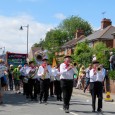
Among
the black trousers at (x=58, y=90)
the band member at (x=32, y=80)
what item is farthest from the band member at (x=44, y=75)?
the black trousers at (x=58, y=90)

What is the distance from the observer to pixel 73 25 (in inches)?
4395

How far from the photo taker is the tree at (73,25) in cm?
11162

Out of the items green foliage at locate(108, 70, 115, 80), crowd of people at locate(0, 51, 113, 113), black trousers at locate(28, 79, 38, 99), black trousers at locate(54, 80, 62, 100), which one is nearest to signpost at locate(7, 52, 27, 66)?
green foliage at locate(108, 70, 115, 80)

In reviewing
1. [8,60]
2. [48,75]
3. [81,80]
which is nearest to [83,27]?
[8,60]

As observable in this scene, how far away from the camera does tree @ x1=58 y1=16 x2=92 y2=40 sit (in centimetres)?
11162

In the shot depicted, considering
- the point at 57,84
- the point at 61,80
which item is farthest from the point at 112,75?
the point at 61,80

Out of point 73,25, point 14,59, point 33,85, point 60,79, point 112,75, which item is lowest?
point 33,85

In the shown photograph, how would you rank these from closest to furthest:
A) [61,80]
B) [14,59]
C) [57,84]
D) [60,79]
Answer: [61,80]
[60,79]
[57,84]
[14,59]

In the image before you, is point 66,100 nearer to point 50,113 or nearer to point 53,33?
point 50,113

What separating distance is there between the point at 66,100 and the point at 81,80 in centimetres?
1398

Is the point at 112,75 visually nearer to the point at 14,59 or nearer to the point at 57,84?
the point at 57,84

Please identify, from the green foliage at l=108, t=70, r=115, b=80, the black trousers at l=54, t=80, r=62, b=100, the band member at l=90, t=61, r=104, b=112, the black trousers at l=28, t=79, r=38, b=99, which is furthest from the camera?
the green foliage at l=108, t=70, r=115, b=80

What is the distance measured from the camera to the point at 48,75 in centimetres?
1684

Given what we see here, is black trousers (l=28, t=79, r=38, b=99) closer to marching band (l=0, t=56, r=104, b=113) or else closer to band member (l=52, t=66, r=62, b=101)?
marching band (l=0, t=56, r=104, b=113)
